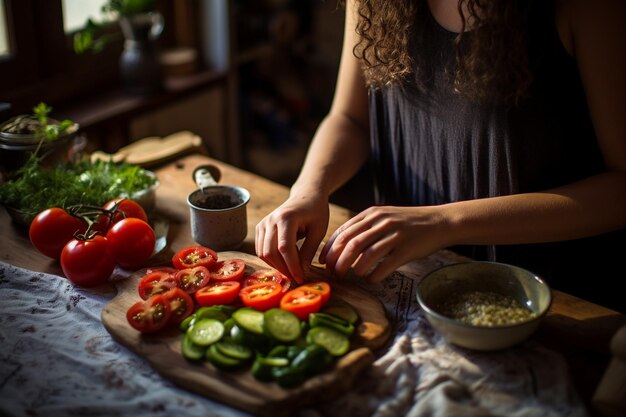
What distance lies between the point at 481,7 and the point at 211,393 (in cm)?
79

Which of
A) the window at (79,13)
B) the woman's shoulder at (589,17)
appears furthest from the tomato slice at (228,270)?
the window at (79,13)

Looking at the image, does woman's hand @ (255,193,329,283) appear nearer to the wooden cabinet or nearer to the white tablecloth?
the white tablecloth

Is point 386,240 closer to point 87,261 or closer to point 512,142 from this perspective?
point 512,142

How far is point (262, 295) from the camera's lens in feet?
3.92

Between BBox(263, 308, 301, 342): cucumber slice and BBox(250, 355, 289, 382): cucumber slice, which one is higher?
BBox(263, 308, 301, 342): cucumber slice

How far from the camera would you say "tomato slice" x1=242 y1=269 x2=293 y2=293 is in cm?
126

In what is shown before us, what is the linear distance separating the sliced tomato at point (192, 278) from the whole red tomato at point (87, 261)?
6.1 inches

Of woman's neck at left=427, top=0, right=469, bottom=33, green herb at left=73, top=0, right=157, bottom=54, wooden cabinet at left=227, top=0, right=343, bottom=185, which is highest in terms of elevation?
woman's neck at left=427, top=0, right=469, bottom=33

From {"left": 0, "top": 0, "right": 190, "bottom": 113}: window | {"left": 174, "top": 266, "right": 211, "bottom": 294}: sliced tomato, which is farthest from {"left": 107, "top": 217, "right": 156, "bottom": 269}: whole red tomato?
{"left": 0, "top": 0, "right": 190, "bottom": 113}: window

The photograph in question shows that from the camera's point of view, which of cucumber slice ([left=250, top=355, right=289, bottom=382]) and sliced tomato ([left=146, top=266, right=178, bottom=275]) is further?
sliced tomato ([left=146, top=266, right=178, bottom=275])

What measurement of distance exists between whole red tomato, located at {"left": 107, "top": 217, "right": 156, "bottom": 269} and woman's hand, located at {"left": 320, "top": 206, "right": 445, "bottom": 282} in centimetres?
39

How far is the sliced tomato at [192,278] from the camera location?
1255 millimetres

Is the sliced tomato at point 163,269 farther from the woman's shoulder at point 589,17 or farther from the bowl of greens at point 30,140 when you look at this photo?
the woman's shoulder at point 589,17

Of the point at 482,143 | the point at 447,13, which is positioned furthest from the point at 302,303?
the point at 447,13
